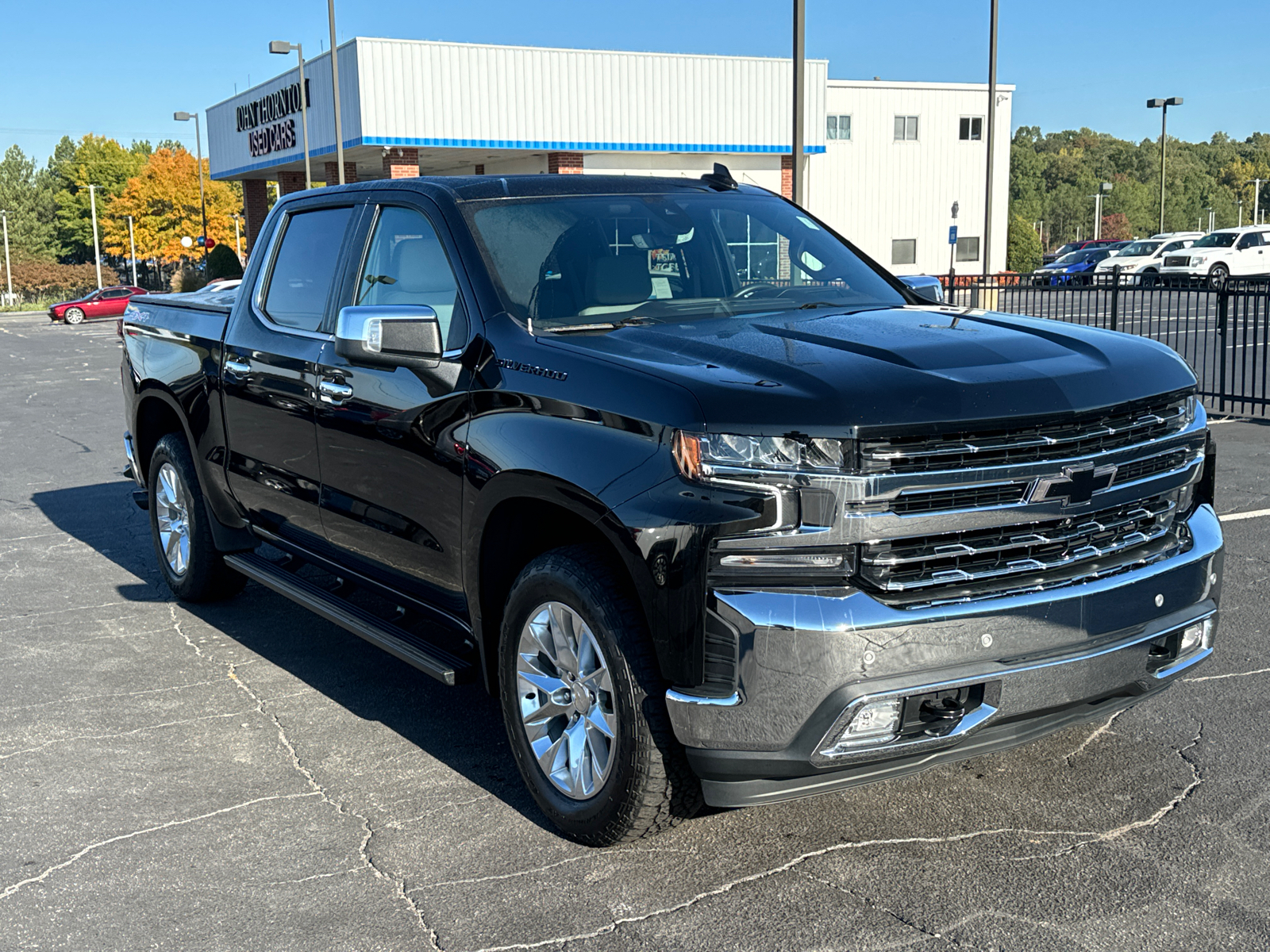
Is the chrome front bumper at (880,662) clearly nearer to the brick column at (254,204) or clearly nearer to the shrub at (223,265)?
the shrub at (223,265)

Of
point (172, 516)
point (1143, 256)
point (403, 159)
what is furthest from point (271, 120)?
point (172, 516)

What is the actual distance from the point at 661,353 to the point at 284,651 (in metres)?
3.04

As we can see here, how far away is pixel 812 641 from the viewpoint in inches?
123

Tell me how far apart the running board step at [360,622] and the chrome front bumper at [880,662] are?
1.18 meters

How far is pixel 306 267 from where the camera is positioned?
5438mm

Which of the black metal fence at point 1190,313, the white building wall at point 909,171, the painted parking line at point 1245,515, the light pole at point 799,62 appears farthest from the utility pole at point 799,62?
the white building wall at point 909,171

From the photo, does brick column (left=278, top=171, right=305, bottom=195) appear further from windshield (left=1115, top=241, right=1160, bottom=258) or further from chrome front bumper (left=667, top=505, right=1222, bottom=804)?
chrome front bumper (left=667, top=505, right=1222, bottom=804)

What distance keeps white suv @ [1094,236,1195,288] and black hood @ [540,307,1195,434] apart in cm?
4176

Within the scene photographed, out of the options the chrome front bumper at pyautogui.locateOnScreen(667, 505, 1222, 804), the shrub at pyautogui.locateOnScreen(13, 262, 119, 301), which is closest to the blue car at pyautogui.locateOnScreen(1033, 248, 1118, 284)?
the chrome front bumper at pyautogui.locateOnScreen(667, 505, 1222, 804)

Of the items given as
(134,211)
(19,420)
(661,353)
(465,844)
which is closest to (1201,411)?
(661,353)

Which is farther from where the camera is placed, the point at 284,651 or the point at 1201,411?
the point at 284,651

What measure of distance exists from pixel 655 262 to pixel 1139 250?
48844 millimetres

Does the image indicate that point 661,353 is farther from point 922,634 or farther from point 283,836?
point 283,836

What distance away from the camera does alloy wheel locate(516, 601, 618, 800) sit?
3668 mm
